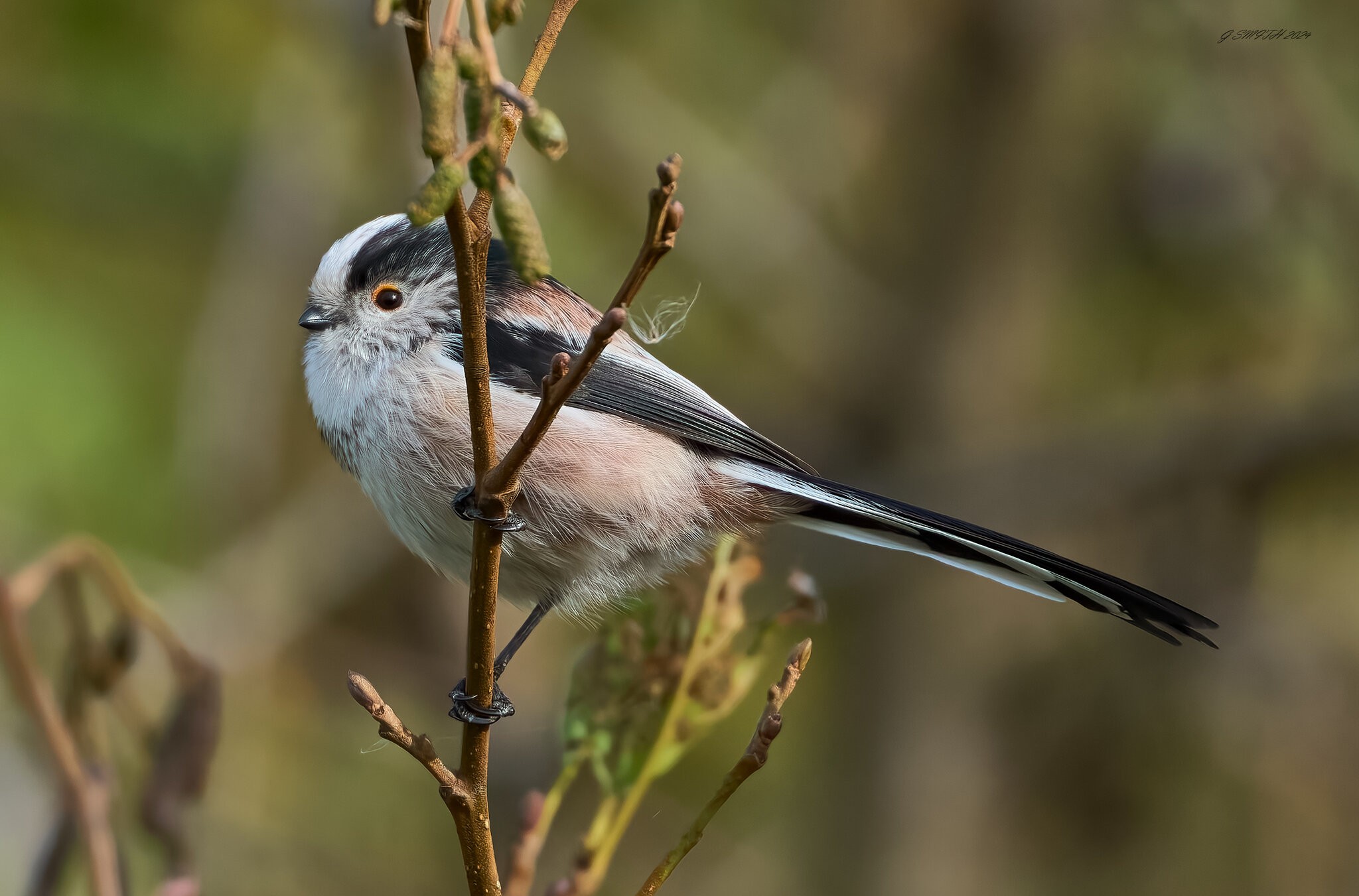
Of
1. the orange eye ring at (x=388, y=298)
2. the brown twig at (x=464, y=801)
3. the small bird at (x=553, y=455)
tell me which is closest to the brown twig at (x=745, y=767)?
the brown twig at (x=464, y=801)

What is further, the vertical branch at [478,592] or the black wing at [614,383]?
the black wing at [614,383]

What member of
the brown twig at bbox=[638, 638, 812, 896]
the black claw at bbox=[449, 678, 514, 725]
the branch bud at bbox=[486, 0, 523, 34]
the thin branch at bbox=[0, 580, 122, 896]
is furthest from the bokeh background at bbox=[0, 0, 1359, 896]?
the branch bud at bbox=[486, 0, 523, 34]

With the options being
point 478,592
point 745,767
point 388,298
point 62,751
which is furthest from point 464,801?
point 388,298

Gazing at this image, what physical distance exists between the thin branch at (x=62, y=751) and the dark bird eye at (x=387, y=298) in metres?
1.25

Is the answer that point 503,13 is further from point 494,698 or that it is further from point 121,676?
point 494,698

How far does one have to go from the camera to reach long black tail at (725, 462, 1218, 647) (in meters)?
2.19

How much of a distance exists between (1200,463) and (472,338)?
4.20m

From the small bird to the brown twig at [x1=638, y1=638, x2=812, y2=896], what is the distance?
2.99 ft

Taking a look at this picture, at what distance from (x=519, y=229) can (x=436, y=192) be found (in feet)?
0.25

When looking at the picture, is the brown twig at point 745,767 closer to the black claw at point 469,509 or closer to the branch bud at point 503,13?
the black claw at point 469,509

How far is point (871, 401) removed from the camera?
5504 mm

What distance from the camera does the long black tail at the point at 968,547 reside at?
2.19m

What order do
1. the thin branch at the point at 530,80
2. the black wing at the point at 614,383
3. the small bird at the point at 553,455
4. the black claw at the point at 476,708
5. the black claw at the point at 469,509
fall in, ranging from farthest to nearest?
1. the black wing at the point at 614,383
2. the small bird at the point at 553,455
3. the black claw at the point at 469,509
4. the black claw at the point at 476,708
5. the thin branch at the point at 530,80

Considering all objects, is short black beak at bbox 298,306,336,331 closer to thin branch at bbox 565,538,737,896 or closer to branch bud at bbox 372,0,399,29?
thin branch at bbox 565,538,737,896
